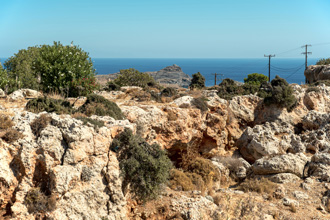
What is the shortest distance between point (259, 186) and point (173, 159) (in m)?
4.95

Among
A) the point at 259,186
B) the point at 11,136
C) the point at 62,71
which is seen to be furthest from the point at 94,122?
the point at 62,71

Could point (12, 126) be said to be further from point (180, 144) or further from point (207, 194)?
point (180, 144)

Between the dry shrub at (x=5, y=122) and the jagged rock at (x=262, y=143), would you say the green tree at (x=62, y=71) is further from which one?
the jagged rock at (x=262, y=143)

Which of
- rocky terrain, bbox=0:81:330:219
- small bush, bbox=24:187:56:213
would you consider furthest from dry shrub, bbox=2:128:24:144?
small bush, bbox=24:187:56:213

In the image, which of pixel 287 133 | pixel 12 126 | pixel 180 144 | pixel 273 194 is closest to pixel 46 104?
pixel 12 126

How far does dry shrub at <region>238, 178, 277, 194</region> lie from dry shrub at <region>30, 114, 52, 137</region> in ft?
27.5

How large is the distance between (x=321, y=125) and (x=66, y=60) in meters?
16.9

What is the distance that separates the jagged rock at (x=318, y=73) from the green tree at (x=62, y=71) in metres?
27.7

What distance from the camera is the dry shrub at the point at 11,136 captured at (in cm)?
788

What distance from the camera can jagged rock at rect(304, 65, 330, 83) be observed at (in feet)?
112

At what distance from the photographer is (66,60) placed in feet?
57.7

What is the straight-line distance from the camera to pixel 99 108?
12273 millimetres

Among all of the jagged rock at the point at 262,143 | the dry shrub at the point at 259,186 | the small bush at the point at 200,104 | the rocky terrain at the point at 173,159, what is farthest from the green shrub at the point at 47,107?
the jagged rock at the point at 262,143

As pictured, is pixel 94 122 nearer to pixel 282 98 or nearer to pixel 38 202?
pixel 38 202
